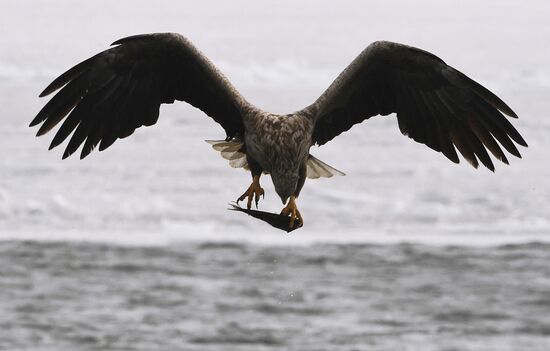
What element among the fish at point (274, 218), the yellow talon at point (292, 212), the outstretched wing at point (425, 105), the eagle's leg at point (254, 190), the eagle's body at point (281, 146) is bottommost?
the fish at point (274, 218)

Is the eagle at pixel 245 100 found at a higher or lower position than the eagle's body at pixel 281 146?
higher

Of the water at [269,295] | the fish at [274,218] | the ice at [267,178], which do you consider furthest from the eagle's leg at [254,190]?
the water at [269,295]

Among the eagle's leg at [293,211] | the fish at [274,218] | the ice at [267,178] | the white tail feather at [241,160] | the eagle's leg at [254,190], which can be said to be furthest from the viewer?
the ice at [267,178]

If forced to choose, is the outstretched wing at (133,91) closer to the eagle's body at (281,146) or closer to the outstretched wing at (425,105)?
the eagle's body at (281,146)

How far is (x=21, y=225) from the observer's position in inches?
613

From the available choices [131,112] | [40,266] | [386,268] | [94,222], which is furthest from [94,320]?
[131,112]

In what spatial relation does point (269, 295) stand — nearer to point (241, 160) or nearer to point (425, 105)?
point (241, 160)

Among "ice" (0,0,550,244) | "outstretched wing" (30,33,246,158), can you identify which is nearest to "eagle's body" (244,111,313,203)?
"outstretched wing" (30,33,246,158)

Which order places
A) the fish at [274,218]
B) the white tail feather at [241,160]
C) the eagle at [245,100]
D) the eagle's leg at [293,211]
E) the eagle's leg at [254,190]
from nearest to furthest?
1. the fish at [274,218]
2. the eagle's leg at [293,211]
3. the eagle's leg at [254,190]
4. the eagle at [245,100]
5. the white tail feather at [241,160]

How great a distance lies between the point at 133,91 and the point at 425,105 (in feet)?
5.53

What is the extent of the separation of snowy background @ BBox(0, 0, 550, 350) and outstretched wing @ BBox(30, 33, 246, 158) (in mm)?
7784

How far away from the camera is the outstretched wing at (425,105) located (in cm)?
757

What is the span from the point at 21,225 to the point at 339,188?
12.3ft

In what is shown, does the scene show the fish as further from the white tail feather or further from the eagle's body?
the white tail feather
